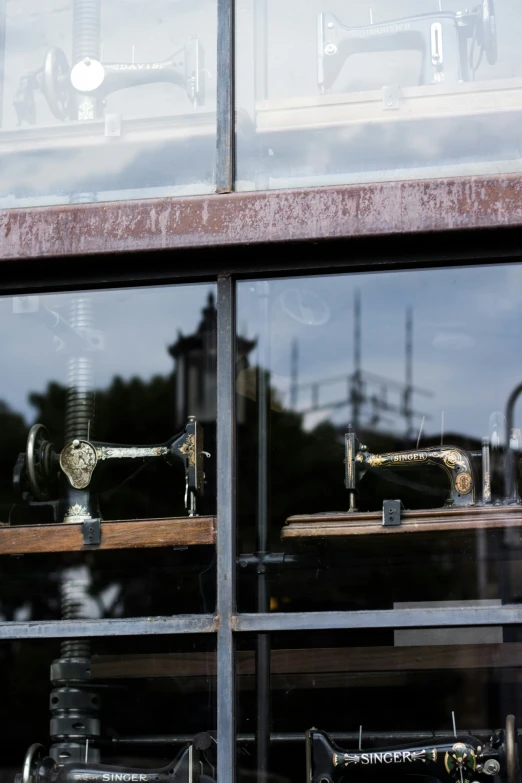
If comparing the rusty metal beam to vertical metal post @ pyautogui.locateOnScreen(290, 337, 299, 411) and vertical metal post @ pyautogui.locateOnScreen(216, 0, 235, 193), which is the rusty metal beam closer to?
vertical metal post @ pyautogui.locateOnScreen(216, 0, 235, 193)

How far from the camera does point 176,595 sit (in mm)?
2982

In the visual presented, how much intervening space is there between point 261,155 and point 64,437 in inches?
34.8

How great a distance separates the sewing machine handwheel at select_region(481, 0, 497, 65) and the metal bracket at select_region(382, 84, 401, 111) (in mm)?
244

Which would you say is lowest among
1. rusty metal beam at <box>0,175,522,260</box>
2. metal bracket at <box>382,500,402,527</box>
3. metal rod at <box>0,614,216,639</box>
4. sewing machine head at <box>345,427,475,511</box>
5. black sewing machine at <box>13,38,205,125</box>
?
metal rod at <box>0,614,216,639</box>

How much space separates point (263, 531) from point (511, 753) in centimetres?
76

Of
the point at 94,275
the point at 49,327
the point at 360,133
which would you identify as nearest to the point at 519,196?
the point at 360,133

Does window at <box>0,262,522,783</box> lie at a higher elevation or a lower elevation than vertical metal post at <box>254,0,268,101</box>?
lower

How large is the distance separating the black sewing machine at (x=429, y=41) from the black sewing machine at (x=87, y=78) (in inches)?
13.5

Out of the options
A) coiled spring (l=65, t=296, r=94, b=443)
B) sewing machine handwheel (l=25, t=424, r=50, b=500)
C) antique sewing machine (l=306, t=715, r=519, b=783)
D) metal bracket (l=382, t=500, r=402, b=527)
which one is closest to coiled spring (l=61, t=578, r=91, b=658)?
sewing machine handwheel (l=25, t=424, r=50, b=500)

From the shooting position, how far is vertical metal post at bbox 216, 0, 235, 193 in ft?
9.95

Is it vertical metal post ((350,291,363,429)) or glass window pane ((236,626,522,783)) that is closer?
glass window pane ((236,626,522,783))

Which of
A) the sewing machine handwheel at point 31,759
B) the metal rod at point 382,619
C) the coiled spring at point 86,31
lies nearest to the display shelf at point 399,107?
the coiled spring at point 86,31

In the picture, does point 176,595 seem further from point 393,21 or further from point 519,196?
point 393,21

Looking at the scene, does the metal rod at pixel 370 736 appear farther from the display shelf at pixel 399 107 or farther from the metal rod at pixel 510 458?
the display shelf at pixel 399 107
